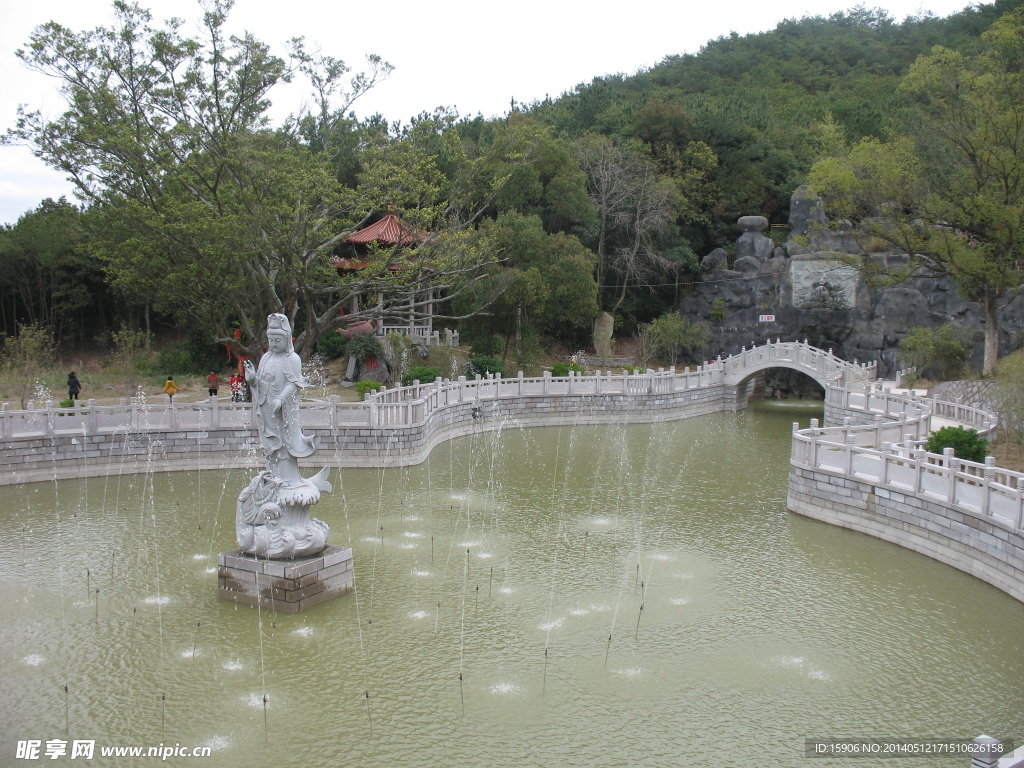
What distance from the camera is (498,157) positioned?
101 ft

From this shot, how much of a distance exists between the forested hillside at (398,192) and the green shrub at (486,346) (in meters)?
0.38

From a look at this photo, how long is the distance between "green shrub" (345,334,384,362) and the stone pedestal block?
784 inches

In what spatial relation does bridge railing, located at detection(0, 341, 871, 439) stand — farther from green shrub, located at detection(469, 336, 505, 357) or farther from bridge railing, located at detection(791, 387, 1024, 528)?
bridge railing, located at detection(791, 387, 1024, 528)

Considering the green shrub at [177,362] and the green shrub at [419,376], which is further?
the green shrub at [177,362]

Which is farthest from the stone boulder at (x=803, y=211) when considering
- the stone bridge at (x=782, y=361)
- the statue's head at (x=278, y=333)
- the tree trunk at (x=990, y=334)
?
the statue's head at (x=278, y=333)

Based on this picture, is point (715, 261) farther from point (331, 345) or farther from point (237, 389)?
point (237, 389)

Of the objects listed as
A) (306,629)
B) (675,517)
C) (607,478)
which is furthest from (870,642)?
(607,478)

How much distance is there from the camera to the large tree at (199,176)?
71.1ft

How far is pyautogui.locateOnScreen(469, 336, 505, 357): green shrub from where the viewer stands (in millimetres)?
33219

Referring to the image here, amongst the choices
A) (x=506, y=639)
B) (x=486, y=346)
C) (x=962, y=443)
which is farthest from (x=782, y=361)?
(x=506, y=639)


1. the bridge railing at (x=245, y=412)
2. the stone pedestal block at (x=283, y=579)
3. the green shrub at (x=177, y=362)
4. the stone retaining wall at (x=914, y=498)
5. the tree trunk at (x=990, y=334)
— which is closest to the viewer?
the stone pedestal block at (x=283, y=579)

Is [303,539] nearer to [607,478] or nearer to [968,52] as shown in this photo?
[607,478]

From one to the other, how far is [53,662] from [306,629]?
274 centimetres

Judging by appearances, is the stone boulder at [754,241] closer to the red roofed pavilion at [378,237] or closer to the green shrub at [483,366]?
the green shrub at [483,366]
